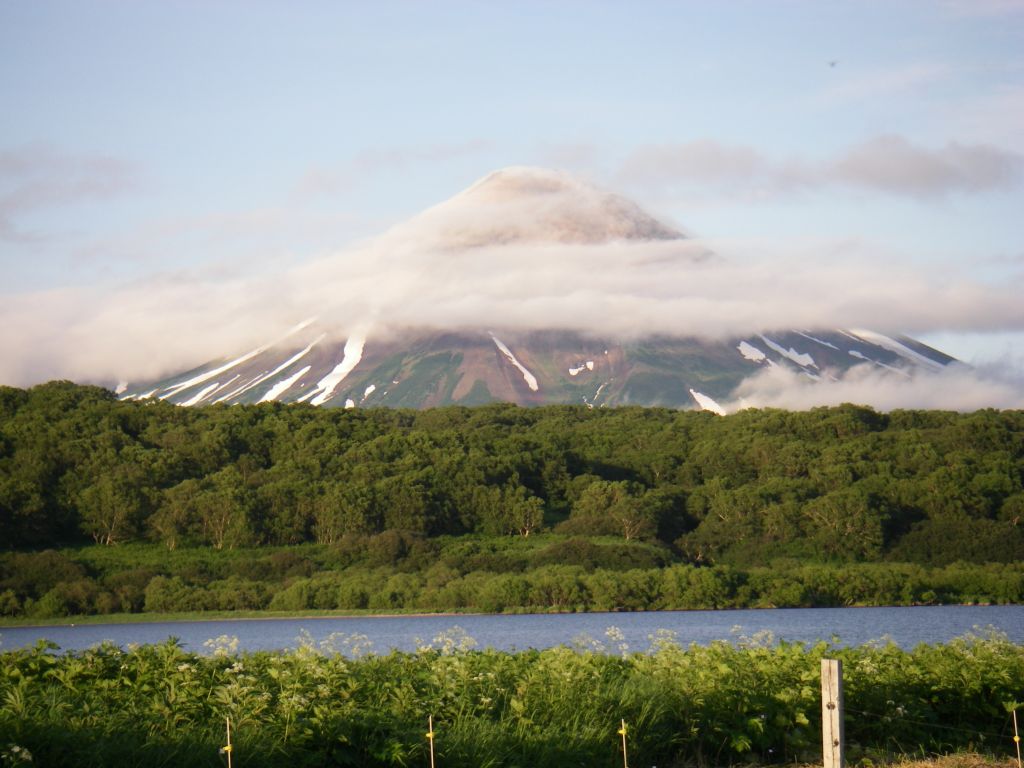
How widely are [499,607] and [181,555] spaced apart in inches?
822

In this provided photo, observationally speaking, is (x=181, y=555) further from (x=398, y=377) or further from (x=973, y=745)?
(x=398, y=377)

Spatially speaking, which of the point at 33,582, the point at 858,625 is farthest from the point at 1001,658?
the point at 33,582

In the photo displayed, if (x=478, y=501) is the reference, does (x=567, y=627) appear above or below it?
below

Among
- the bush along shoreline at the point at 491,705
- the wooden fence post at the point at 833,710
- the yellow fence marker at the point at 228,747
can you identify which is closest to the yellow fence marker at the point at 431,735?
the bush along shoreline at the point at 491,705

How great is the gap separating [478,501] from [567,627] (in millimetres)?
40883

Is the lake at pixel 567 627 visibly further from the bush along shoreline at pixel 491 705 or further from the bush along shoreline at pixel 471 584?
the bush along shoreline at pixel 491 705

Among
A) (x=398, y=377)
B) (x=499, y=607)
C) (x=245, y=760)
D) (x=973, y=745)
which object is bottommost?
(x=499, y=607)

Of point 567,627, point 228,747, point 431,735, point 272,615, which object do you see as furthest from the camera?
point 272,615

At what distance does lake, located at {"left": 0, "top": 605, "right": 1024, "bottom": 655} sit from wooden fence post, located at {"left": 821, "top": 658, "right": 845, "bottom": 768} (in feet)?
79.7

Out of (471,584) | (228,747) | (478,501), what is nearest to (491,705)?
(228,747)

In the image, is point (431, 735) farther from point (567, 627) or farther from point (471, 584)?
point (471, 584)

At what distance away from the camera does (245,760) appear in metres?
11.9

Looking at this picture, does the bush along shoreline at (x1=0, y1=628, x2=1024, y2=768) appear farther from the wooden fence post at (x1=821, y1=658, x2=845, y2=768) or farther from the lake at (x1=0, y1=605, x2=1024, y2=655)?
the lake at (x1=0, y1=605, x2=1024, y2=655)

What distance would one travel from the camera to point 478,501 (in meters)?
94.2
